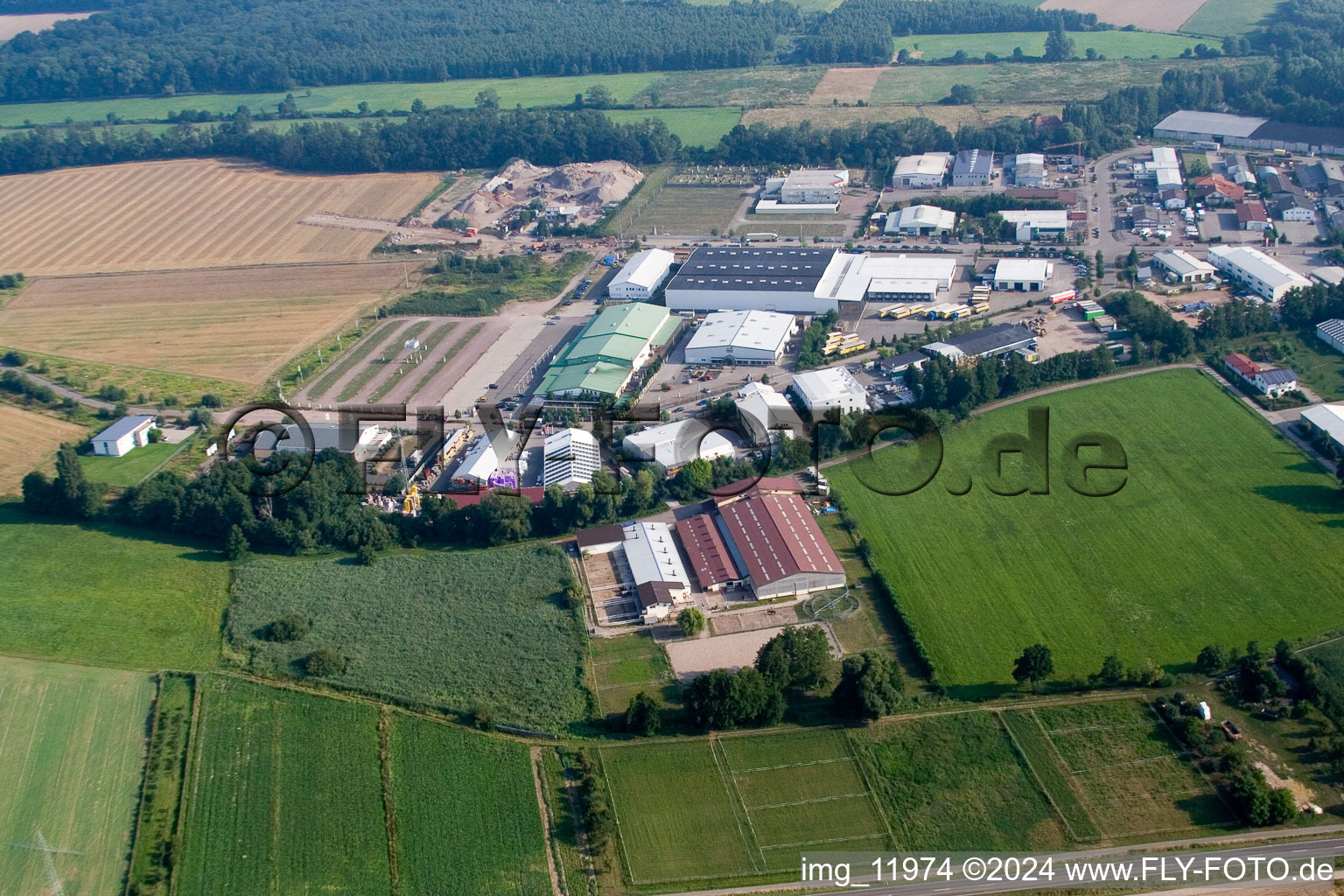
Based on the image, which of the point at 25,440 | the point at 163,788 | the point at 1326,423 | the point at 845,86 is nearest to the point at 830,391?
the point at 1326,423

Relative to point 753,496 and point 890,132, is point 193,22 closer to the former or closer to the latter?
point 890,132

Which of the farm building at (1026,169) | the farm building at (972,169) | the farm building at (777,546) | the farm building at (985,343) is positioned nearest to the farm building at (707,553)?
the farm building at (777,546)

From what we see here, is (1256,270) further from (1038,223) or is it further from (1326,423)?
(1326,423)

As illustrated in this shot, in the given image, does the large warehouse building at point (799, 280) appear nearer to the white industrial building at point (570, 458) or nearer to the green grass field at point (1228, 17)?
the white industrial building at point (570, 458)

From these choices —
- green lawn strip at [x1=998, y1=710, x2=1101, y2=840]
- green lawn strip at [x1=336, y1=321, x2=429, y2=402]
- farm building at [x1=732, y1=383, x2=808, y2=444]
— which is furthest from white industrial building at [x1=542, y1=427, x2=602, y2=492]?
green lawn strip at [x1=998, y1=710, x2=1101, y2=840]

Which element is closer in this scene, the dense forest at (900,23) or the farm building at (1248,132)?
the farm building at (1248,132)
